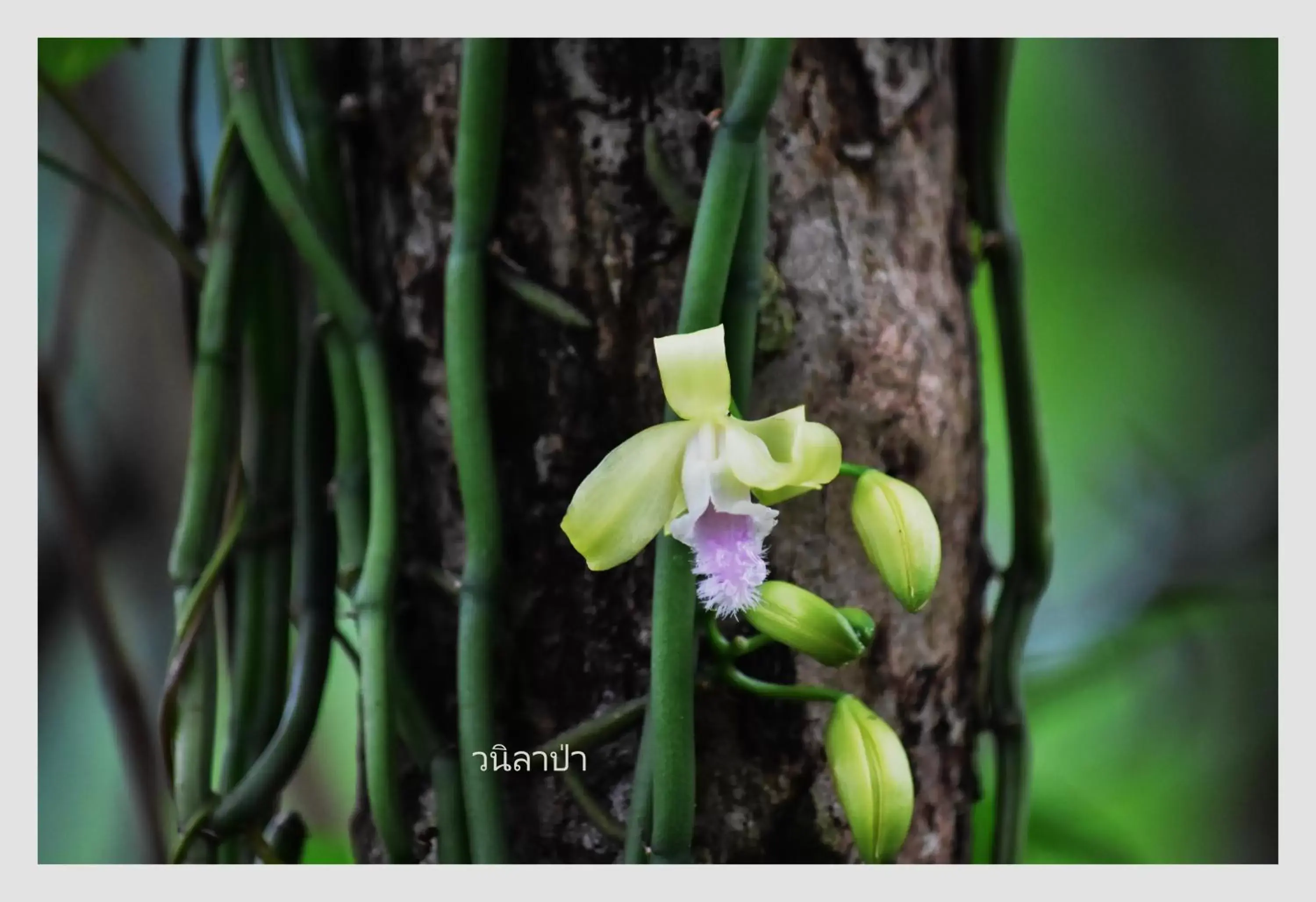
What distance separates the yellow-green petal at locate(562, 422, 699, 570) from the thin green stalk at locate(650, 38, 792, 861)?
0.04ft

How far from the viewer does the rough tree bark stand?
500 millimetres

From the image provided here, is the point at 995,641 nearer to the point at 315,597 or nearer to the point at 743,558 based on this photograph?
the point at 743,558

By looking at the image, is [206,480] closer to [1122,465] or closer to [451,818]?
[451,818]

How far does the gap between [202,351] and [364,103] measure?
0.16m

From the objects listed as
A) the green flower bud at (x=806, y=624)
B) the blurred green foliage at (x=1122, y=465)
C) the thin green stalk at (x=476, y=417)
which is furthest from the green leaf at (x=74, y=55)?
the green flower bud at (x=806, y=624)

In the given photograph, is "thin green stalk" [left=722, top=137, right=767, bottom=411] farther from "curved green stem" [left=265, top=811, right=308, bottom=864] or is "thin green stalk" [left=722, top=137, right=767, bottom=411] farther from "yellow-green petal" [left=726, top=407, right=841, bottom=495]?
"curved green stem" [left=265, top=811, right=308, bottom=864]

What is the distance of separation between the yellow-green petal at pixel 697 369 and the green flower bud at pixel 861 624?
109 mm

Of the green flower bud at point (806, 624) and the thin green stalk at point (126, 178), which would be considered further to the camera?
the thin green stalk at point (126, 178)

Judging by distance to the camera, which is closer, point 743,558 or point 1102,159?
point 743,558

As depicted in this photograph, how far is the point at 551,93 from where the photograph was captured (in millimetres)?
505

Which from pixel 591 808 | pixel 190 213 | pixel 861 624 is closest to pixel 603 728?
pixel 591 808

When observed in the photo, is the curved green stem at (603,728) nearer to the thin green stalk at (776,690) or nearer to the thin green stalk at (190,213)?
the thin green stalk at (776,690)

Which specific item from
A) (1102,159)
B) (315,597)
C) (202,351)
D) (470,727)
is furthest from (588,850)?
(1102,159)

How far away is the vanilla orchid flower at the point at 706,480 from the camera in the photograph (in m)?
0.42
